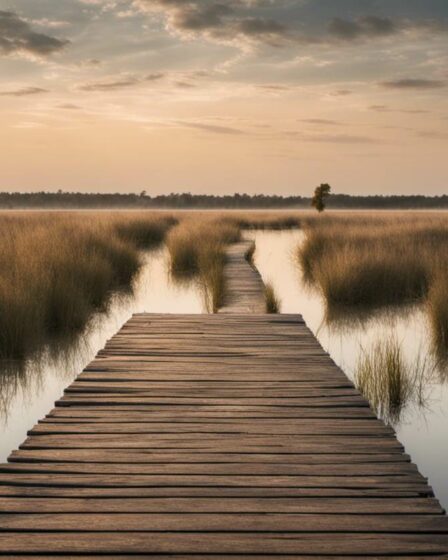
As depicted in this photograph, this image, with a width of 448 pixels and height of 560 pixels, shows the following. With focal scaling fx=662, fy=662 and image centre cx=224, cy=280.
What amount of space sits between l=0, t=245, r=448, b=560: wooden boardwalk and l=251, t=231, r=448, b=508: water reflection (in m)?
0.67

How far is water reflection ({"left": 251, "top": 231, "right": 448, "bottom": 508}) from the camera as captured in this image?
185 inches

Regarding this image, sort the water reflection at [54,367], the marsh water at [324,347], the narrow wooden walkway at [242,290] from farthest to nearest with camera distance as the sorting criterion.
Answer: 1. the narrow wooden walkway at [242,290]
2. the water reflection at [54,367]
3. the marsh water at [324,347]

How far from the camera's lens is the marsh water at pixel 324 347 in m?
4.85

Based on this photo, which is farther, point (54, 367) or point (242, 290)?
point (242, 290)

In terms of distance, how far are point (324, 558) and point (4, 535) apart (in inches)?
47.3

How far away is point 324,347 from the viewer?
310 inches

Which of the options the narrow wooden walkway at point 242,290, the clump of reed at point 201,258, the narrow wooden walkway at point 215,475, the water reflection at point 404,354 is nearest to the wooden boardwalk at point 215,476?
the narrow wooden walkway at point 215,475

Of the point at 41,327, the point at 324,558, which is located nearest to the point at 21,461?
the point at 324,558

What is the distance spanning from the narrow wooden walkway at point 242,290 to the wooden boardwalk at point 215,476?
3.67 m

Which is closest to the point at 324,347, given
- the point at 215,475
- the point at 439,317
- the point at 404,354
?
the point at 404,354

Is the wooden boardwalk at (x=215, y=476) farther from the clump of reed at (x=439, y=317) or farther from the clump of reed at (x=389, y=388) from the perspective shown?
the clump of reed at (x=439, y=317)

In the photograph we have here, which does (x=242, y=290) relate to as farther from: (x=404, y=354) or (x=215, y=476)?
(x=215, y=476)

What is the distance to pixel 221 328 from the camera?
7.01m

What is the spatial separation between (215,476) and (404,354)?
4866mm
